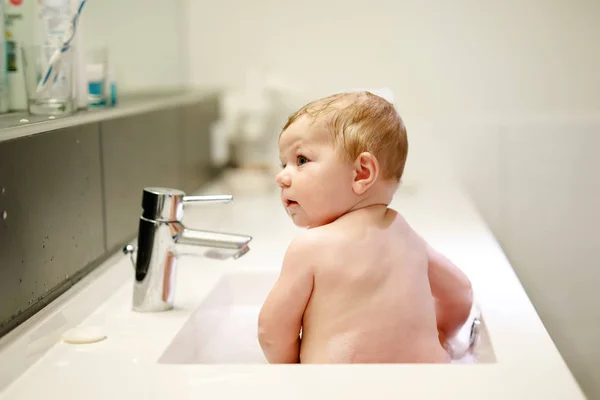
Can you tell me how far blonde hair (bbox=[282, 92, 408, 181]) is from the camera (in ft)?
2.96

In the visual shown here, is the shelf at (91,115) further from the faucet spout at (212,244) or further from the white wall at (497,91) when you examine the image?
the white wall at (497,91)

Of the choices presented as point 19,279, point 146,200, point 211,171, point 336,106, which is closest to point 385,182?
point 336,106

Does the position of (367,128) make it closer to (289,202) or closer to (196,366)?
(289,202)

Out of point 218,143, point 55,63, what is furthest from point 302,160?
point 218,143

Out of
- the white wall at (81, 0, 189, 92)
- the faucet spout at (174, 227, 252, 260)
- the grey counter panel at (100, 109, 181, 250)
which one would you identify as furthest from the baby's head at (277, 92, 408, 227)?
the white wall at (81, 0, 189, 92)

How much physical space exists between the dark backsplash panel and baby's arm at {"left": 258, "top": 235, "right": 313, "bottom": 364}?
0.95 feet

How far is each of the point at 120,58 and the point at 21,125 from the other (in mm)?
1146

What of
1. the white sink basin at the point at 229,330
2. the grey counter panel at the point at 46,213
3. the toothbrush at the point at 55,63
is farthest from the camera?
the toothbrush at the point at 55,63

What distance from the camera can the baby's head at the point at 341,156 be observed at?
0.90 m

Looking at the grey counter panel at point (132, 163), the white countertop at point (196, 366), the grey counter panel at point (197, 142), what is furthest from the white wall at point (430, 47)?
the white countertop at point (196, 366)

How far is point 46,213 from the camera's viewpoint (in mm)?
988

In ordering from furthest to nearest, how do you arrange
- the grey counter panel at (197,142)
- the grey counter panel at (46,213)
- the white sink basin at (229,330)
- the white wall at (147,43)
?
the white wall at (147,43)
the grey counter panel at (197,142)
the white sink basin at (229,330)
the grey counter panel at (46,213)

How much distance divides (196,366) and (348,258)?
0.21 metres

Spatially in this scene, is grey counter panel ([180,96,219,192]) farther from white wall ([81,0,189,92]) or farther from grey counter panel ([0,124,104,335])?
grey counter panel ([0,124,104,335])
